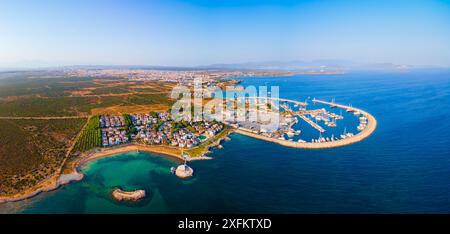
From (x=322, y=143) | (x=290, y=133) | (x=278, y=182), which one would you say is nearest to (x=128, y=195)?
(x=278, y=182)

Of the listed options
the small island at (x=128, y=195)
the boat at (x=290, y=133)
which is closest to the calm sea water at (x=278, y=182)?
the small island at (x=128, y=195)

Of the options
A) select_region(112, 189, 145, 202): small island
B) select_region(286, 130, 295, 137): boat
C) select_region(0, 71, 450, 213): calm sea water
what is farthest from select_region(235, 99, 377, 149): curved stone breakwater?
select_region(112, 189, 145, 202): small island

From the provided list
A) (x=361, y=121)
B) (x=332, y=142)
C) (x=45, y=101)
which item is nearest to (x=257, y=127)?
(x=332, y=142)

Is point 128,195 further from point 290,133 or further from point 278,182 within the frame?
point 290,133

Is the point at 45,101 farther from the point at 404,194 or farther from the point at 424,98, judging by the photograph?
the point at 424,98

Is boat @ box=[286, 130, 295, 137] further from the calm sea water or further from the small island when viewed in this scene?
the small island
